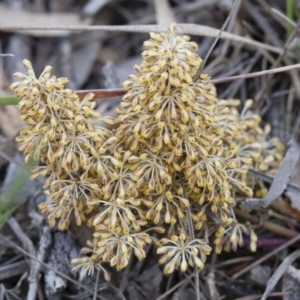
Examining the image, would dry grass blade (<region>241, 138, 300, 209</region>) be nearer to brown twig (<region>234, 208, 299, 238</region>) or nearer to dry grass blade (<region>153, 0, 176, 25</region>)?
brown twig (<region>234, 208, 299, 238</region>)

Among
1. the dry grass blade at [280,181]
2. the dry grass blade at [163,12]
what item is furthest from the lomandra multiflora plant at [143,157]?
the dry grass blade at [163,12]

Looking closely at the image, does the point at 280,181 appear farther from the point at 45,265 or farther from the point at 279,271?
the point at 45,265

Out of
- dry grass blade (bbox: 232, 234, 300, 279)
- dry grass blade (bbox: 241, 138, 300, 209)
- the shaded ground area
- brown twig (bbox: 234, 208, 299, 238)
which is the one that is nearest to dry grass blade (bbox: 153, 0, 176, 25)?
the shaded ground area

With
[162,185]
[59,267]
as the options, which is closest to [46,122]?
[162,185]

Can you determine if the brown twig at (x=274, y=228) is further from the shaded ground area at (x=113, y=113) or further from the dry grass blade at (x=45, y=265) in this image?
the dry grass blade at (x=45, y=265)

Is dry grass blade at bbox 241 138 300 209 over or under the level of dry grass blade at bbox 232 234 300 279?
over

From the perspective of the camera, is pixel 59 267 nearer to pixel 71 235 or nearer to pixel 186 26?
pixel 71 235
